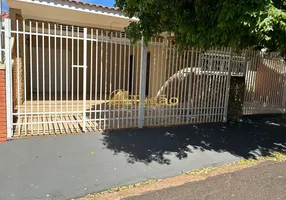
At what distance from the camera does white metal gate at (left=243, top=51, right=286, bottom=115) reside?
27.2ft

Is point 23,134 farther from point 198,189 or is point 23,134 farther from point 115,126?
point 198,189

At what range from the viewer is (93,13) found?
7.30 meters

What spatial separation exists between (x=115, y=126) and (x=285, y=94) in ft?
24.4

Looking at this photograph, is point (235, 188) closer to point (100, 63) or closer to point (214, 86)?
point (214, 86)

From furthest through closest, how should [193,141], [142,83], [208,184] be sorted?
[142,83] < [193,141] < [208,184]

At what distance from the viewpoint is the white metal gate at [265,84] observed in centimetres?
828

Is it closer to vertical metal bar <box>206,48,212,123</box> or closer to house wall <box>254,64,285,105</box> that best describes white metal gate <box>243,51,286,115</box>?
house wall <box>254,64,285,105</box>

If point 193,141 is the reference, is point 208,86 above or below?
above

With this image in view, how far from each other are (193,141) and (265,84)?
4871mm

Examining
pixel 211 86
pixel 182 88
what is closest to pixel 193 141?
pixel 182 88

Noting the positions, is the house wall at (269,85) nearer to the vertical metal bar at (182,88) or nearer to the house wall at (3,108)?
the vertical metal bar at (182,88)

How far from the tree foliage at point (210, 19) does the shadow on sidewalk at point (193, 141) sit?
2257 mm

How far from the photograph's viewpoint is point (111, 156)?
15.3 ft

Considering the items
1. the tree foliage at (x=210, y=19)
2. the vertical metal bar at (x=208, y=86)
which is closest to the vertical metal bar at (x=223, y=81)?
the vertical metal bar at (x=208, y=86)
